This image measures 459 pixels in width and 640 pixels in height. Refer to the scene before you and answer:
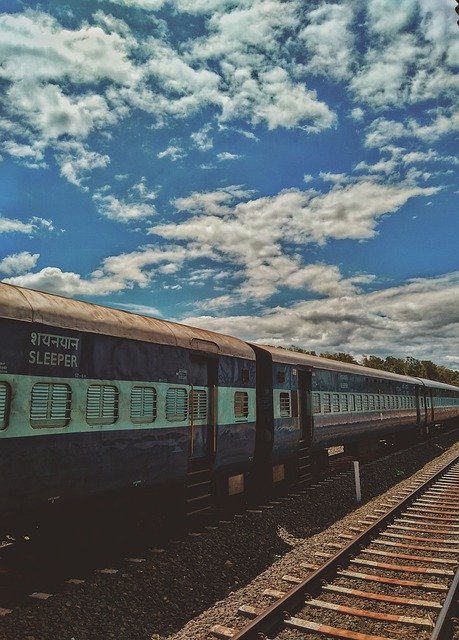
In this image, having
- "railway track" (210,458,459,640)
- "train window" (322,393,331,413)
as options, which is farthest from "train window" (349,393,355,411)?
"railway track" (210,458,459,640)

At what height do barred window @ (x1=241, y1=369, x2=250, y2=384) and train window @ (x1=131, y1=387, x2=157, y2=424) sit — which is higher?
barred window @ (x1=241, y1=369, x2=250, y2=384)

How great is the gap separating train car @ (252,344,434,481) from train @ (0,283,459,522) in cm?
6

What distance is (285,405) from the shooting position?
1487 cm

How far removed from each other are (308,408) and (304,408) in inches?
5.2

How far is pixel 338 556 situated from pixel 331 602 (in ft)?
4.95

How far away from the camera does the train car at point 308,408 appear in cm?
1417

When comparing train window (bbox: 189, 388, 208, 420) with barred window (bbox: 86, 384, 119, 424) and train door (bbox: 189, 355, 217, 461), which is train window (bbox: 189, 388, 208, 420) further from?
barred window (bbox: 86, 384, 119, 424)

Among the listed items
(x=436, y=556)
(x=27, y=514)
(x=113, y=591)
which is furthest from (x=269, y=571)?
(x=27, y=514)

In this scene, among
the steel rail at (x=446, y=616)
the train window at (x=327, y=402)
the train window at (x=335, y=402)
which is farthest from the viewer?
the train window at (x=335, y=402)

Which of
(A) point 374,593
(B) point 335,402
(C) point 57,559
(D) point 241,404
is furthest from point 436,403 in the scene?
(C) point 57,559

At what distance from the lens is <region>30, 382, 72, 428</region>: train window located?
6.97 metres

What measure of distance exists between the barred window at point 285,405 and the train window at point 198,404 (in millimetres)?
3997

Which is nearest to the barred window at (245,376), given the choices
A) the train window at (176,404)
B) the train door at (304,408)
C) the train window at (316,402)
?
the train window at (176,404)

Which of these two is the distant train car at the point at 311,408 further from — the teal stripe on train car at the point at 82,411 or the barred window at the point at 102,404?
the barred window at the point at 102,404
